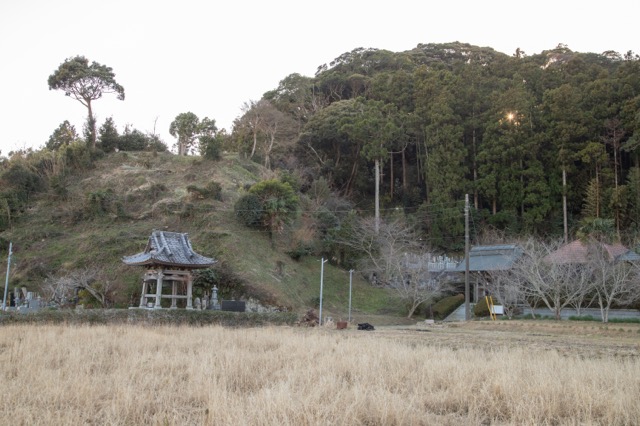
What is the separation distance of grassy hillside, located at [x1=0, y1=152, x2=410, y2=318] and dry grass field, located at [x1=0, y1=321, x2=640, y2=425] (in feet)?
52.3

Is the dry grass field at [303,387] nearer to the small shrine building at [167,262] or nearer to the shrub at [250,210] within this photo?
the small shrine building at [167,262]

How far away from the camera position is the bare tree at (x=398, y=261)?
2625cm

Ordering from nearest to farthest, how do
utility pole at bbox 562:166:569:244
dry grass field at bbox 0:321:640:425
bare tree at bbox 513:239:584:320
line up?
dry grass field at bbox 0:321:640:425 → bare tree at bbox 513:239:584:320 → utility pole at bbox 562:166:569:244

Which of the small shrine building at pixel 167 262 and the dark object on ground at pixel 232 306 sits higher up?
the small shrine building at pixel 167 262

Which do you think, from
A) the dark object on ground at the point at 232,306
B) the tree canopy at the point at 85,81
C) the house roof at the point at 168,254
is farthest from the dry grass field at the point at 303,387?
the tree canopy at the point at 85,81

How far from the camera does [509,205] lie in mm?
33062

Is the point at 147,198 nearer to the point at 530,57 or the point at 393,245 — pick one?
the point at 393,245

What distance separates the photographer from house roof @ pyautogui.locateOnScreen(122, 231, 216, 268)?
2116cm

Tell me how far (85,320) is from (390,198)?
991 inches

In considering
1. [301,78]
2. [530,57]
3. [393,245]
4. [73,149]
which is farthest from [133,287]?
[530,57]

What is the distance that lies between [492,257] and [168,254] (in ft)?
55.0

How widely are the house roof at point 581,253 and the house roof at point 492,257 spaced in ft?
5.95

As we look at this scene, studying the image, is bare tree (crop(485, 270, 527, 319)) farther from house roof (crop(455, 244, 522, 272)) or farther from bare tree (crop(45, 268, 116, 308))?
bare tree (crop(45, 268, 116, 308))

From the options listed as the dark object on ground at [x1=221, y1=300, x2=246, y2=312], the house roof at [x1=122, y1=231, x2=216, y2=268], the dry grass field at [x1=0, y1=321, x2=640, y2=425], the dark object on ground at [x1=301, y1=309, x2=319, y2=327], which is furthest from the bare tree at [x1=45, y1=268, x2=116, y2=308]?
the dry grass field at [x1=0, y1=321, x2=640, y2=425]
